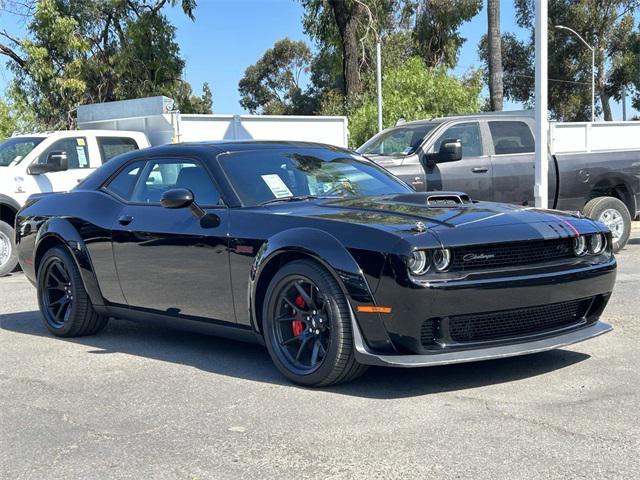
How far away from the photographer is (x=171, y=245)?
19.3ft

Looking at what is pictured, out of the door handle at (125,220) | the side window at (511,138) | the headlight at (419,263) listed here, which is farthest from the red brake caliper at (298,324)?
the side window at (511,138)

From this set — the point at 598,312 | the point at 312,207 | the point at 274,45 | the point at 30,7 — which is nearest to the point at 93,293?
the point at 312,207

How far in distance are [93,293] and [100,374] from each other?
1.09m

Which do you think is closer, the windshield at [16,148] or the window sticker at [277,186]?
the window sticker at [277,186]

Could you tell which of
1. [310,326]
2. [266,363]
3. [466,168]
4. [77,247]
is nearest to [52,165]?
[77,247]

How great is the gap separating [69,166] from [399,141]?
183 inches

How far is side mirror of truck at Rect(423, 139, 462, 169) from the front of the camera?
33.9ft

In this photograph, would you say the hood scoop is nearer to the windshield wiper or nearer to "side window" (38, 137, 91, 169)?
the windshield wiper

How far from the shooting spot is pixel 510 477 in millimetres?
3584

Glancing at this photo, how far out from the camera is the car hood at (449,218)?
4785 mm

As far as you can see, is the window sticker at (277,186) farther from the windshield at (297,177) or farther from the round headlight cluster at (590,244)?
the round headlight cluster at (590,244)

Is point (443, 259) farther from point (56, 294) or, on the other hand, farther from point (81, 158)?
point (81, 158)

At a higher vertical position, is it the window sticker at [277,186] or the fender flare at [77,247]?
the window sticker at [277,186]

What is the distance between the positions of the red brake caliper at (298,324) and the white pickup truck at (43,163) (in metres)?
7.14
